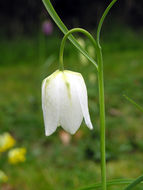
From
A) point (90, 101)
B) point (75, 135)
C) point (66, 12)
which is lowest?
point (75, 135)

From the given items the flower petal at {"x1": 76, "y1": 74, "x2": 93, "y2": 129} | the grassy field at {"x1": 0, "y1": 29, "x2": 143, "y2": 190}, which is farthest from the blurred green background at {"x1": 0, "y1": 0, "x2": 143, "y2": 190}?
the flower petal at {"x1": 76, "y1": 74, "x2": 93, "y2": 129}

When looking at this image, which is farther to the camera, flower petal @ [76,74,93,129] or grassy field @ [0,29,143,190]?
grassy field @ [0,29,143,190]

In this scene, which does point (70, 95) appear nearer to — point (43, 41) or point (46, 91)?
point (46, 91)

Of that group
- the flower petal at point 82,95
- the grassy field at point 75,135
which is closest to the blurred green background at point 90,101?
the grassy field at point 75,135

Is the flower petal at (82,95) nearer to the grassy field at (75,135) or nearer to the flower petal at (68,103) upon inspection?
the flower petal at (68,103)

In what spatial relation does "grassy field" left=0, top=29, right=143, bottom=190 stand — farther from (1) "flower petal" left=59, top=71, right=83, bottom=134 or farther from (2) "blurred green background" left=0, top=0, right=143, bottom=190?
(1) "flower petal" left=59, top=71, right=83, bottom=134

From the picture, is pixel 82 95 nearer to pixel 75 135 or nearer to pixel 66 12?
pixel 75 135

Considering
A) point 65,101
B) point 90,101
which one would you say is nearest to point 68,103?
point 65,101
